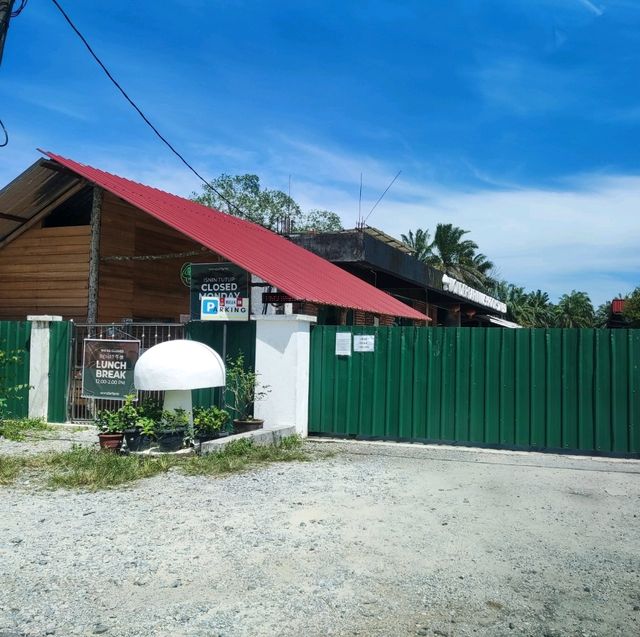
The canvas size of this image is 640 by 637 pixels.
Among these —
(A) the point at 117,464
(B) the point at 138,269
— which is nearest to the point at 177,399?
(A) the point at 117,464

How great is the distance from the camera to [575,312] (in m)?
79.1

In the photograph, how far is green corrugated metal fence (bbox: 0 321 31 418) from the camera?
12648 millimetres

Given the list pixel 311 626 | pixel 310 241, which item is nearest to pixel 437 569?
pixel 311 626

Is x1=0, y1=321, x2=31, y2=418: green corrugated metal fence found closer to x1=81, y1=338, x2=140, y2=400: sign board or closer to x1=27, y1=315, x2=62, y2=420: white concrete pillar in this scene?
x1=27, y1=315, x2=62, y2=420: white concrete pillar

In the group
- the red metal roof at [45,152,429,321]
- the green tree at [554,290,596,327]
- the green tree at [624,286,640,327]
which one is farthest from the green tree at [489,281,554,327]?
the red metal roof at [45,152,429,321]

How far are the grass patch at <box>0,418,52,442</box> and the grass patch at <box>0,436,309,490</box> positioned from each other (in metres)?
1.93

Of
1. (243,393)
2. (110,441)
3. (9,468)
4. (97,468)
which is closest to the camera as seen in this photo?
(97,468)

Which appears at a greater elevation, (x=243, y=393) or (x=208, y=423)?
(x=243, y=393)

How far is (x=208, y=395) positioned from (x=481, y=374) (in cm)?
468

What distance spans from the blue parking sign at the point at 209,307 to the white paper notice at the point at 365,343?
2534mm

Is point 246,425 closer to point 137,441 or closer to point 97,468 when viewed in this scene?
point 137,441

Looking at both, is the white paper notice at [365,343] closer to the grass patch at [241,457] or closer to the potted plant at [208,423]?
the grass patch at [241,457]

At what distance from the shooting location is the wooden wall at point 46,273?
14695 millimetres

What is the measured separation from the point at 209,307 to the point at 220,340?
0.61m
